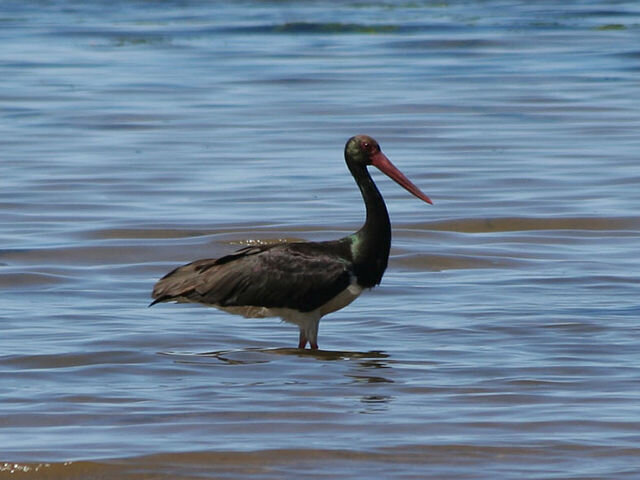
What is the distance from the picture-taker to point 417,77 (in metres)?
24.2

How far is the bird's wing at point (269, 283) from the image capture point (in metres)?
9.70

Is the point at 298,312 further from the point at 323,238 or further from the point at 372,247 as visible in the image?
the point at 323,238

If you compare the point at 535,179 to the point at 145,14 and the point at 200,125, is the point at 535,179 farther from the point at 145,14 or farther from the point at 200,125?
the point at 145,14

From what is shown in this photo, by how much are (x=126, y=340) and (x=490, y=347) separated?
2.13 m

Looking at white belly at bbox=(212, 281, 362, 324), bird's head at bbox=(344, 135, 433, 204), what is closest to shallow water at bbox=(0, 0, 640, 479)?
white belly at bbox=(212, 281, 362, 324)

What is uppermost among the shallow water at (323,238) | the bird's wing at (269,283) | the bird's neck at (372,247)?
the bird's neck at (372,247)

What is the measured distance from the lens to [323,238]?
13320 mm

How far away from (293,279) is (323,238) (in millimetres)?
3606

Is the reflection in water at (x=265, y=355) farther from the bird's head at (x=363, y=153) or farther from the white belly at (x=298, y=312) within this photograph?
the bird's head at (x=363, y=153)

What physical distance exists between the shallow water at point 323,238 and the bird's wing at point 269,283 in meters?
0.30

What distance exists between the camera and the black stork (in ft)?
31.9

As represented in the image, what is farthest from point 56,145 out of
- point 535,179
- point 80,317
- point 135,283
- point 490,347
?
point 490,347

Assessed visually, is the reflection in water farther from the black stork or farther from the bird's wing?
the bird's wing

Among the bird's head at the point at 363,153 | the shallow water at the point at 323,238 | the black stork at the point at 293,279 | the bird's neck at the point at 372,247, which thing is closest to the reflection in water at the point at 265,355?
the shallow water at the point at 323,238
